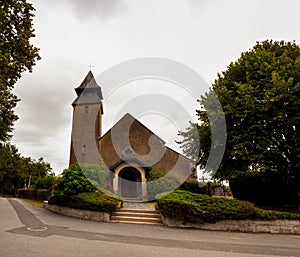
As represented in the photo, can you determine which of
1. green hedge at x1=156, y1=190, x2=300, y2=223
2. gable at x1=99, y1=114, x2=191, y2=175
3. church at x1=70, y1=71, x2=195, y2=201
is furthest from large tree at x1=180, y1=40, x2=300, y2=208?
gable at x1=99, y1=114, x2=191, y2=175

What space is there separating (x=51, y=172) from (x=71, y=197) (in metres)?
73.4

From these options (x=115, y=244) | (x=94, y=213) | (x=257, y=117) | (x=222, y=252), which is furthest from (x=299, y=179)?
(x=94, y=213)

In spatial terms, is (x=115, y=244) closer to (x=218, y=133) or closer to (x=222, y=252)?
(x=222, y=252)

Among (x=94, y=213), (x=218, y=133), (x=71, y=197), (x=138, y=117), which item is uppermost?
(x=138, y=117)

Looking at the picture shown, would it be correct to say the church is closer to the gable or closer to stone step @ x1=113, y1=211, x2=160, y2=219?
the gable

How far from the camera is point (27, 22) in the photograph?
36.0 ft

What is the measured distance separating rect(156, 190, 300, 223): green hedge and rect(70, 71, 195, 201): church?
8.41 meters

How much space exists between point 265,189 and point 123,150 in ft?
40.6

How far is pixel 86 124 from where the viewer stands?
22516 mm

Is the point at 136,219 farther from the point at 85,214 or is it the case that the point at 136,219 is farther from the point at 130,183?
the point at 130,183

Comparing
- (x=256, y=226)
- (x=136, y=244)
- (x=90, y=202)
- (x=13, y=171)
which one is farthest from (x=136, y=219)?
(x=13, y=171)

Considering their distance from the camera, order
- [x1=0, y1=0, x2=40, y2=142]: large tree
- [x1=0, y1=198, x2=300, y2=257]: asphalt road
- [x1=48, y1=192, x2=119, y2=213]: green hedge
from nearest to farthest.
A: 1. [x1=0, y1=198, x2=300, y2=257]: asphalt road
2. [x1=0, y1=0, x2=40, y2=142]: large tree
3. [x1=48, y1=192, x2=119, y2=213]: green hedge

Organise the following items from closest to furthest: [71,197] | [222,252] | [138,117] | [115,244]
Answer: [222,252], [115,244], [71,197], [138,117]

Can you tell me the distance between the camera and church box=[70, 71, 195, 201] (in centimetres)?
1828
